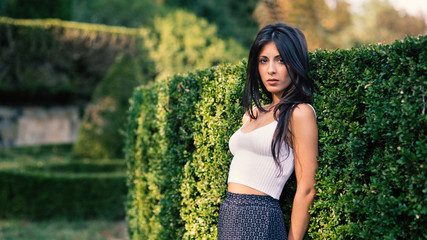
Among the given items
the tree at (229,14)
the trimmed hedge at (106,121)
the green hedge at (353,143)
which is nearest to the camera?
the green hedge at (353,143)

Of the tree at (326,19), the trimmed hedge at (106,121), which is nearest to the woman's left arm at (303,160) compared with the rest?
the trimmed hedge at (106,121)

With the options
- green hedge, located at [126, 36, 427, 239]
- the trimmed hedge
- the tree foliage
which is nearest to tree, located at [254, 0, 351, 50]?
the tree foliage

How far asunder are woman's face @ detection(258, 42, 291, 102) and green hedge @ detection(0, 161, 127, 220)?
7602 mm

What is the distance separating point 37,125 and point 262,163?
20010mm

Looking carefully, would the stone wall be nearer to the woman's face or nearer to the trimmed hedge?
the trimmed hedge

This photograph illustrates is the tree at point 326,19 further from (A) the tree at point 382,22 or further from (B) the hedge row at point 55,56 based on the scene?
(B) the hedge row at point 55,56

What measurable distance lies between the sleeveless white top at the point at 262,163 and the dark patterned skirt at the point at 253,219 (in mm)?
81

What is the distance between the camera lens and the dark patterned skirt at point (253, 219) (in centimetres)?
250

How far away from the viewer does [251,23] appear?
29188 mm

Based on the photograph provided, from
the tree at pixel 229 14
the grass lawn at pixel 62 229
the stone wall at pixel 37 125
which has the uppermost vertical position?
the tree at pixel 229 14

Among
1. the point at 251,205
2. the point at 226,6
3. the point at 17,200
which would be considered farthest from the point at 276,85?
the point at 226,6

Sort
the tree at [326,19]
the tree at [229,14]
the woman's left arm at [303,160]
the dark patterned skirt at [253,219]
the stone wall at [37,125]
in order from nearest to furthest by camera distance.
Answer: the woman's left arm at [303,160]
the dark patterned skirt at [253,219]
the stone wall at [37,125]
the tree at [229,14]
the tree at [326,19]

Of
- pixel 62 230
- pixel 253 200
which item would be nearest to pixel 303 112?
pixel 253 200

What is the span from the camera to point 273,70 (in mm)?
2578
